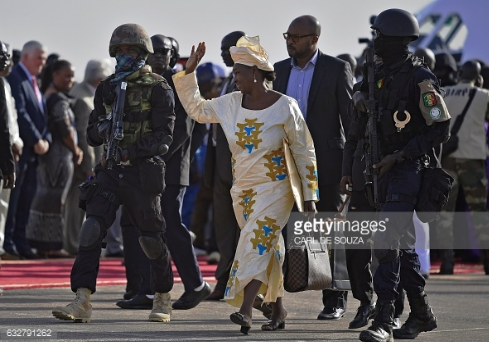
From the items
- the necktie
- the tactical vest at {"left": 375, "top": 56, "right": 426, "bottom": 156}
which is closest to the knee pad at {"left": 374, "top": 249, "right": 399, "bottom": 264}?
the tactical vest at {"left": 375, "top": 56, "right": 426, "bottom": 156}

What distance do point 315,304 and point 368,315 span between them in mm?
1598

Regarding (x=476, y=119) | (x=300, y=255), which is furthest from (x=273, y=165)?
(x=476, y=119)

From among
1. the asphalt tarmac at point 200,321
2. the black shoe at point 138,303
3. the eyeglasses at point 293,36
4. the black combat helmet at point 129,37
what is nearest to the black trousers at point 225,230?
the asphalt tarmac at point 200,321

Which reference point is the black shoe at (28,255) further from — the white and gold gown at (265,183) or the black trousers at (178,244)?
the white and gold gown at (265,183)

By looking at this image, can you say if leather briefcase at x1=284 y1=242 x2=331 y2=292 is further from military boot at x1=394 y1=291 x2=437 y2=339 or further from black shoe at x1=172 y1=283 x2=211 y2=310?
black shoe at x1=172 y1=283 x2=211 y2=310

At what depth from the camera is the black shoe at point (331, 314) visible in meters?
9.41

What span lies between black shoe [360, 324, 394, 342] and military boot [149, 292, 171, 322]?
5.57 feet

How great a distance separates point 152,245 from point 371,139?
170 centimetres

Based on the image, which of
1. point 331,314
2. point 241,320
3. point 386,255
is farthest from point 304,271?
point 331,314

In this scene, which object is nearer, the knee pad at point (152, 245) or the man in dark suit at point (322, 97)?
the knee pad at point (152, 245)

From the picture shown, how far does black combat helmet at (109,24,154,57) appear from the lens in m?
8.75

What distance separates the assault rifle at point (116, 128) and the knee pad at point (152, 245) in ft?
1.80

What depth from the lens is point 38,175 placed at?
14969 mm

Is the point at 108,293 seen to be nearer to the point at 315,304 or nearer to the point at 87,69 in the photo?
the point at 315,304
